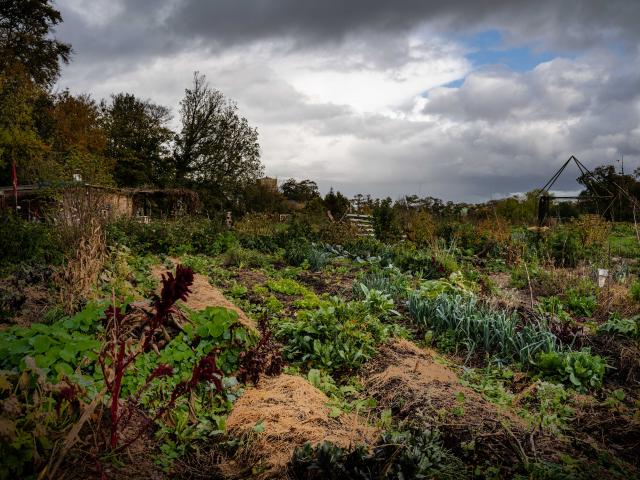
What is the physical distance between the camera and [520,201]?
68.7 ft

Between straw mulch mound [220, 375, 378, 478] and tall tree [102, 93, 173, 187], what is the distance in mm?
27507

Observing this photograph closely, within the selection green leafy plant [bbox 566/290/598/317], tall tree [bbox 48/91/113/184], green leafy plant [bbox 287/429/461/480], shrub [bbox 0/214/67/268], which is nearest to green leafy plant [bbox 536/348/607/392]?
green leafy plant [bbox 287/429/461/480]

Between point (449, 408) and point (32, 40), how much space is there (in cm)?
2630

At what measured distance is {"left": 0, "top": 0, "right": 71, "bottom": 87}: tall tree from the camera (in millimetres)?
21172

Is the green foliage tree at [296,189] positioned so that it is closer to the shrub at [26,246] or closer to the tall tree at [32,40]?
the tall tree at [32,40]

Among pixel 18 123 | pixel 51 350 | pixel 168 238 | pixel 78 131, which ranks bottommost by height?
pixel 51 350

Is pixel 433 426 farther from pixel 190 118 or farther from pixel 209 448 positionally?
pixel 190 118

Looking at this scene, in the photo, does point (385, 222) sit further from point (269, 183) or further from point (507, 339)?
point (269, 183)

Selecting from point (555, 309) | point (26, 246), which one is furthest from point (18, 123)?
point (555, 309)

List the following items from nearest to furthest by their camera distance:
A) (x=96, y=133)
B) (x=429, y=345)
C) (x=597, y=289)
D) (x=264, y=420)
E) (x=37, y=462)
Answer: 1. (x=37, y=462)
2. (x=264, y=420)
3. (x=429, y=345)
4. (x=597, y=289)
5. (x=96, y=133)

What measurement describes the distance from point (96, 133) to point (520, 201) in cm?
2560

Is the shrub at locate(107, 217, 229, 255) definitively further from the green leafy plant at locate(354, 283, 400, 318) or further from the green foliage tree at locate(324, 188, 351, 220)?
the green foliage tree at locate(324, 188, 351, 220)

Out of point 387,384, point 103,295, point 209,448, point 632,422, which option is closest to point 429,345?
point 387,384

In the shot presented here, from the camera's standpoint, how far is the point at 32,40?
2164 centimetres
